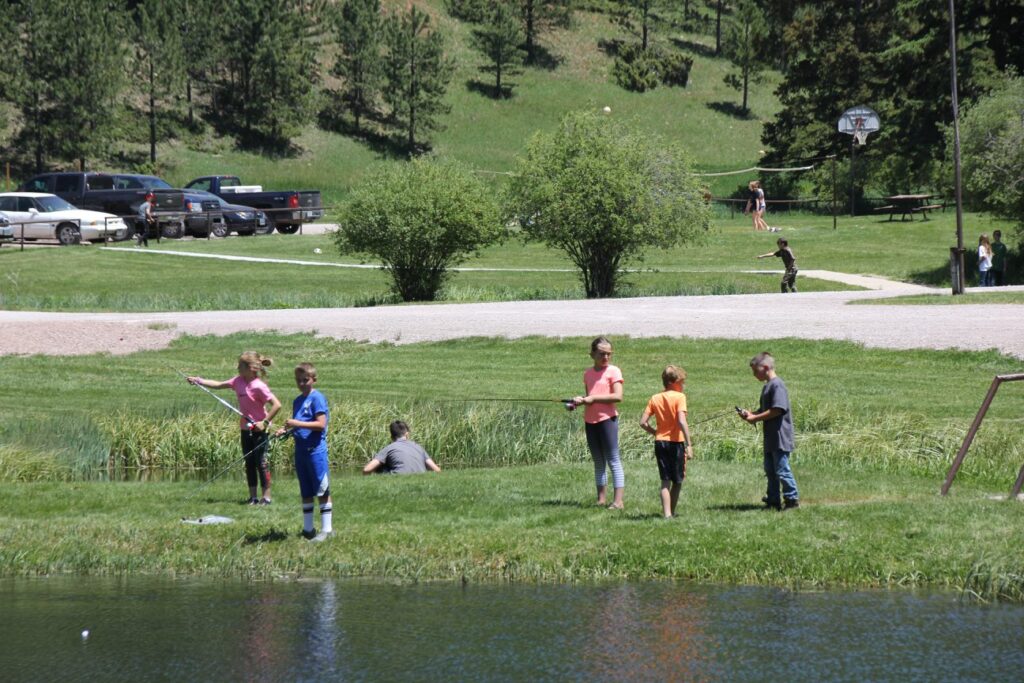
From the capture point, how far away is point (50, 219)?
45812 millimetres

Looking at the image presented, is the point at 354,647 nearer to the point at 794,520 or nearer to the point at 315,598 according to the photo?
the point at 315,598

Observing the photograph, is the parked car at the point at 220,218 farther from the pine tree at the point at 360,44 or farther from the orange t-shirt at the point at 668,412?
the orange t-shirt at the point at 668,412

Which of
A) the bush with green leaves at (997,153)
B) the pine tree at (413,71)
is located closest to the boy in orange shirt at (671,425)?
the bush with green leaves at (997,153)

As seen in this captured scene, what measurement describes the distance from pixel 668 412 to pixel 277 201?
4457cm

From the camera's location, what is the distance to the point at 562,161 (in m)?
33.5

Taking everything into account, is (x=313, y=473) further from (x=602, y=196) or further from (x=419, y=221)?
(x=602, y=196)

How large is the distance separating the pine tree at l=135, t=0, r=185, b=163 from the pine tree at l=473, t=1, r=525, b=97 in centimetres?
2233

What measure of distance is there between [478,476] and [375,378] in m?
7.63

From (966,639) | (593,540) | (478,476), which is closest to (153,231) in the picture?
(478,476)

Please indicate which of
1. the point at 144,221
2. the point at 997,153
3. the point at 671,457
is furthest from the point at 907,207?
the point at 671,457

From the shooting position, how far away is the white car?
45.6 metres

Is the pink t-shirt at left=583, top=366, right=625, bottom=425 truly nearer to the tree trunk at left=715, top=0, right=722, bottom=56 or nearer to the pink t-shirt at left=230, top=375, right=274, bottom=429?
the pink t-shirt at left=230, top=375, right=274, bottom=429

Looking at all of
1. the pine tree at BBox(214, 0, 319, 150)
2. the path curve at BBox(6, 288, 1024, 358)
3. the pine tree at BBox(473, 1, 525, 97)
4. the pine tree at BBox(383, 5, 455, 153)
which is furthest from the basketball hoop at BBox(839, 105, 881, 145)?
the pine tree at BBox(473, 1, 525, 97)

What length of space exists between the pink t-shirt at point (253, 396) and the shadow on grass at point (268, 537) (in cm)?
140
